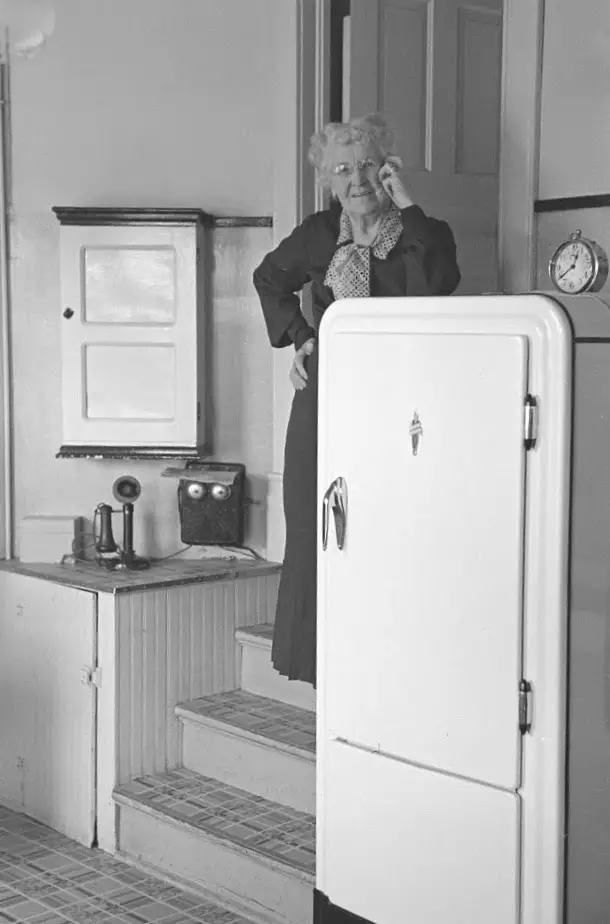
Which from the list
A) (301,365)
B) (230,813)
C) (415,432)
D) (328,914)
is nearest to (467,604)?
(415,432)

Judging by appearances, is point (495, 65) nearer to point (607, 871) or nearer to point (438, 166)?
point (438, 166)

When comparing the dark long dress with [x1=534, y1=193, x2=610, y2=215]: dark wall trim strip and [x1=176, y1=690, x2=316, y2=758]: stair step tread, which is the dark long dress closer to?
[x1=176, y1=690, x2=316, y2=758]: stair step tread

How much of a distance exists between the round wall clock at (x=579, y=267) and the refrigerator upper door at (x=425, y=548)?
0.42 meters

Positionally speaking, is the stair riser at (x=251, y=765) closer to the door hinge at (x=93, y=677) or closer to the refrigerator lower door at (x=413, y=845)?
the door hinge at (x=93, y=677)

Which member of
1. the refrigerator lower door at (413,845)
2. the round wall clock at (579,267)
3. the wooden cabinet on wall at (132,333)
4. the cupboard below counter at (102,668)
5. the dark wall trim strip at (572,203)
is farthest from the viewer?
the wooden cabinet on wall at (132,333)

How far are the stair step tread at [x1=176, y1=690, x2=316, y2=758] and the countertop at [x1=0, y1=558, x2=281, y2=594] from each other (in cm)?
41

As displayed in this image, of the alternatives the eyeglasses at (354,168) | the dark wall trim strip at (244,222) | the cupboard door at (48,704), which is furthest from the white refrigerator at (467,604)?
the dark wall trim strip at (244,222)

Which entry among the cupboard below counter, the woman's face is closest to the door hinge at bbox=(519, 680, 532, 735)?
the woman's face

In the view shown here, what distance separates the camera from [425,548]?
3008mm

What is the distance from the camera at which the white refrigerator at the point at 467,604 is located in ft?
9.16

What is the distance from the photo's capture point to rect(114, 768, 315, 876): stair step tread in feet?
12.3

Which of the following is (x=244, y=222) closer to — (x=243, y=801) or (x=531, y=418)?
(x=243, y=801)

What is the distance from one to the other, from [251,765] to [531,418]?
1832 mm

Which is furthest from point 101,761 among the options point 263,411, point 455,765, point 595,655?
point 595,655
